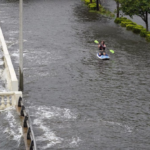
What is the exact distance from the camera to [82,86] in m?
31.6

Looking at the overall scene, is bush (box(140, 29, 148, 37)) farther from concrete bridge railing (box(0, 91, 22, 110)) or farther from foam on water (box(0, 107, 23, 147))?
foam on water (box(0, 107, 23, 147))

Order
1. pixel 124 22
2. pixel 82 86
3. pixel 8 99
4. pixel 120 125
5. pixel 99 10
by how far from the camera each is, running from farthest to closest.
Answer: pixel 99 10, pixel 124 22, pixel 82 86, pixel 8 99, pixel 120 125

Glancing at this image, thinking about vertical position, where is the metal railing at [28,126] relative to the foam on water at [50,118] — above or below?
above

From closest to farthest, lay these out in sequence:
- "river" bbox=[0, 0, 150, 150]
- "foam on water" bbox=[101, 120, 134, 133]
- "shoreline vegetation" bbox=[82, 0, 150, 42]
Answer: "river" bbox=[0, 0, 150, 150] → "foam on water" bbox=[101, 120, 134, 133] → "shoreline vegetation" bbox=[82, 0, 150, 42]

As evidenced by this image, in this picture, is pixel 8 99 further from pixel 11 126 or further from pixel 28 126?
pixel 28 126

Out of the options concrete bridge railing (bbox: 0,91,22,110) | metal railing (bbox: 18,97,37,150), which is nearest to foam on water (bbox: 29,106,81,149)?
metal railing (bbox: 18,97,37,150)

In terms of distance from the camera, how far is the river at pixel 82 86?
22.9m

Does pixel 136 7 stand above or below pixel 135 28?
above

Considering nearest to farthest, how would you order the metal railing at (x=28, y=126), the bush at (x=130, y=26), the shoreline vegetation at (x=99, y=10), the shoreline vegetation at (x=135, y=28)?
the metal railing at (x=28, y=126), the shoreline vegetation at (x=135, y=28), the bush at (x=130, y=26), the shoreline vegetation at (x=99, y=10)

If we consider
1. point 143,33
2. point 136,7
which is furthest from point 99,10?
point 143,33

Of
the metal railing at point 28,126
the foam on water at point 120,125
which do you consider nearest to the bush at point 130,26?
the foam on water at point 120,125

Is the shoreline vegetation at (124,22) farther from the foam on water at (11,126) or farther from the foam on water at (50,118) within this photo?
the foam on water at (11,126)

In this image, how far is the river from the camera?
75.0 feet

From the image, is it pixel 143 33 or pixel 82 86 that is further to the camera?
pixel 143 33
